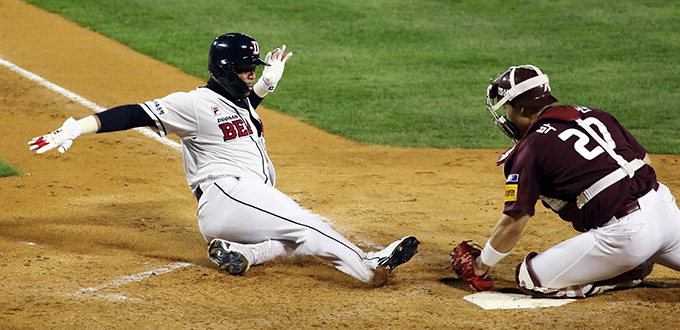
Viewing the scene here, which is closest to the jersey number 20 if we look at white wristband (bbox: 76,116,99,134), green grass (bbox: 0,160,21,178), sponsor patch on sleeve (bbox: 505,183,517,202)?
sponsor patch on sleeve (bbox: 505,183,517,202)

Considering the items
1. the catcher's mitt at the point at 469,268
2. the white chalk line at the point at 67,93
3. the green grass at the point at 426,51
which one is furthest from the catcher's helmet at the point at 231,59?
the green grass at the point at 426,51

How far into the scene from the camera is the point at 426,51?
44.4ft

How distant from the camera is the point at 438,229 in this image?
723 centimetres

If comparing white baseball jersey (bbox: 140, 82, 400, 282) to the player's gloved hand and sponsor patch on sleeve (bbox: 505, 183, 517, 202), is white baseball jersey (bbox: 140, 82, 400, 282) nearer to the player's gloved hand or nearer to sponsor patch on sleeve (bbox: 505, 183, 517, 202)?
the player's gloved hand

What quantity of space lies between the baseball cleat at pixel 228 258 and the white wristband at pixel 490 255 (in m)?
1.40

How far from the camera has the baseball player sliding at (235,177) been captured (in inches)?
229

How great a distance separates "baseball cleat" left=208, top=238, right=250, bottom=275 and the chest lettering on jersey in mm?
741

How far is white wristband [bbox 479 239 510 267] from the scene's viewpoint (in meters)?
5.45

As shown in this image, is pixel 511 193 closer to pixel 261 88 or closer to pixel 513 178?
pixel 513 178

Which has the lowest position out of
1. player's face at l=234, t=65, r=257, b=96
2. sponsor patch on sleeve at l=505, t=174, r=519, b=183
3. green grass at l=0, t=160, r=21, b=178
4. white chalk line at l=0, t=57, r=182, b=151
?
white chalk line at l=0, t=57, r=182, b=151

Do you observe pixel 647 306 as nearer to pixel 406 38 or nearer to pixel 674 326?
pixel 674 326

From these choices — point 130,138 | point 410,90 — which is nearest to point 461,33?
point 410,90

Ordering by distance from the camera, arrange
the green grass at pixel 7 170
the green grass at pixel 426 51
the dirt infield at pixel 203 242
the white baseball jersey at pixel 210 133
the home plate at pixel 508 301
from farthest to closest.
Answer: the green grass at pixel 426 51 → the green grass at pixel 7 170 → the white baseball jersey at pixel 210 133 → the home plate at pixel 508 301 → the dirt infield at pixel 203 242

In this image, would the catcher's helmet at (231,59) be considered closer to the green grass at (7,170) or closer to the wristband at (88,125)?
the wristband at (88,125)
